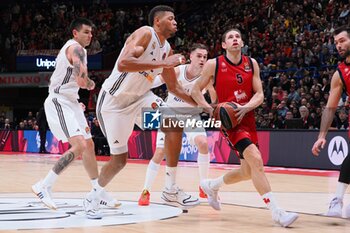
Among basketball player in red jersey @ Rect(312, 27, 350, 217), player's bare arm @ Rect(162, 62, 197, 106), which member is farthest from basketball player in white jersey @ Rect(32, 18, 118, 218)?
basketball player in red jersey @ Rect(312, 27, 350, 217)

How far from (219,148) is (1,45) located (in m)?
17.9

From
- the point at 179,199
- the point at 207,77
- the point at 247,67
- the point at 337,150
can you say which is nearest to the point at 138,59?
the point at 207,77

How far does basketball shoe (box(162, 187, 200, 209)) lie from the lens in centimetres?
776

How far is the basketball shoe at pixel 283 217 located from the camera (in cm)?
640

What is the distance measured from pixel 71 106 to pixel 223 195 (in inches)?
110

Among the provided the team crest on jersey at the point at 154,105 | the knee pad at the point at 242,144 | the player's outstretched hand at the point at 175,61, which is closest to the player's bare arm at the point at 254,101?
the knee pad at the point at 242,144

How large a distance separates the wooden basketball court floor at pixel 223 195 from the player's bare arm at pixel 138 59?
5.06 ft

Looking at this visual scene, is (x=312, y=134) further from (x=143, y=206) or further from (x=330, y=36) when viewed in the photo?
(x=143, y=206)

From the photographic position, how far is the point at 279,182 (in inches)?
477

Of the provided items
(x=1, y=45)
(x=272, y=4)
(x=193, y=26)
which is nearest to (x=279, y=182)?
(x=272, y=4)

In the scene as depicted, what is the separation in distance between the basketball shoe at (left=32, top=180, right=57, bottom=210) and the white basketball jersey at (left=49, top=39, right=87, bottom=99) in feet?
3.81

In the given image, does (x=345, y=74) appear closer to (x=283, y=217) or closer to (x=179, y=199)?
(x=283, y=217)

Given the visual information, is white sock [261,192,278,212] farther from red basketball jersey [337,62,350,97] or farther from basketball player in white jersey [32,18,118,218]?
basketball player in white jersey [32,18,118,218]

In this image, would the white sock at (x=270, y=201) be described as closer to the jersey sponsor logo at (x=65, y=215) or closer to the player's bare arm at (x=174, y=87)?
the jersey sponsor logo at (x=65, y=215)
